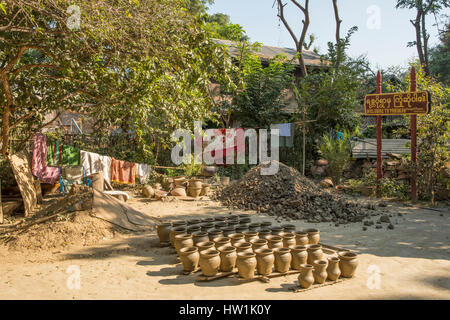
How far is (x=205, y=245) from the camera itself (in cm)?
440

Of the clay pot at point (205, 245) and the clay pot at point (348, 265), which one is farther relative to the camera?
the clay pot at point (205, 245)

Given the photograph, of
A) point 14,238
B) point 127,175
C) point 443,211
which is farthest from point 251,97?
point 14,238

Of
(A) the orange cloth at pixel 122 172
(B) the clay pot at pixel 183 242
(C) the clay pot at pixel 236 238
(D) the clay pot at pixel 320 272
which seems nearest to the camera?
(D) the clay pot at pixel 320 272

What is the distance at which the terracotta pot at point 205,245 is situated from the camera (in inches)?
168

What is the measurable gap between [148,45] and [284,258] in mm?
3779

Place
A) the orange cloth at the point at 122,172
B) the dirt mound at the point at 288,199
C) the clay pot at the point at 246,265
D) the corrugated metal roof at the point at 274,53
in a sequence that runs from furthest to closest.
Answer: the corrugated metal roof at the point at 274,53 < the orange cloth at the point at 122,172 < the dirt mound at the point at 288,199 < the clay pot at the point at 246,265

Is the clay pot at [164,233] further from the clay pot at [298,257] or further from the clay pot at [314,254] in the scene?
the clay pot at [314,254]

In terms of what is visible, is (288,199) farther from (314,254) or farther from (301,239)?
(314,254)

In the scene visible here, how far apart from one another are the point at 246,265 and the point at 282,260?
46 cm

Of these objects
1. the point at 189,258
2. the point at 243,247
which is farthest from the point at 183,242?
the point at 243,247

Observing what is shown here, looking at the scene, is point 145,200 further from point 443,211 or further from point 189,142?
A: point 443,211

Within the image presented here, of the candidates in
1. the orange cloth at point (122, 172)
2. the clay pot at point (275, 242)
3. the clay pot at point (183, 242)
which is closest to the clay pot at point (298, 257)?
the clay pot at point (275, 242)

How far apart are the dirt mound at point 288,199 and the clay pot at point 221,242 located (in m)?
3.18

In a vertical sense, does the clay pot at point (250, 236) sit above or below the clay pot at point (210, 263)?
above
